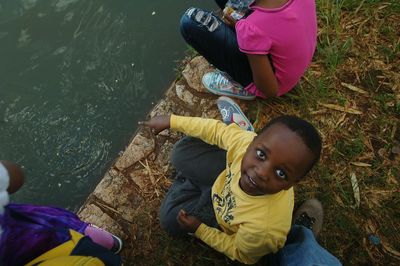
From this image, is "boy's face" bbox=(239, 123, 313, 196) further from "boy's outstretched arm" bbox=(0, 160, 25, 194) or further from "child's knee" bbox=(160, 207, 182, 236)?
"boy's outstretched arm" bbox=(0, 160, 25, 194)

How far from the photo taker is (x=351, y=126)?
2.35m

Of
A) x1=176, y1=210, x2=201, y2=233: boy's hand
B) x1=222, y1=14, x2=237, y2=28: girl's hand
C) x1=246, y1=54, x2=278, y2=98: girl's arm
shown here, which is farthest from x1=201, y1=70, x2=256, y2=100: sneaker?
x1=176, y1=210, x2=201, y2=233: boy's hand

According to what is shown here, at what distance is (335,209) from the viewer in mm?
2115

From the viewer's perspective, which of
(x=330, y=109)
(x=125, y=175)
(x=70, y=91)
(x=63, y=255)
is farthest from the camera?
(x=70, y=91)

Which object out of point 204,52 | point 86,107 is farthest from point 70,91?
point 204,52

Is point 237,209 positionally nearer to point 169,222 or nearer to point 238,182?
point 238,182

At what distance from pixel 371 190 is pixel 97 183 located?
1.44 metres

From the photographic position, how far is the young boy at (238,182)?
Result: 58.1 inches

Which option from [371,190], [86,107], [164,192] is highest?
[86,107]

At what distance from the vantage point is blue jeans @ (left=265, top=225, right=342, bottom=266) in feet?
5.25

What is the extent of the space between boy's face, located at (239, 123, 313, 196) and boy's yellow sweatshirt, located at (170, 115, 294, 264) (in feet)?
0.28

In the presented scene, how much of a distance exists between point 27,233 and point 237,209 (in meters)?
0.75

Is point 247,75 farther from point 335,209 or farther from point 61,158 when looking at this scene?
point 61,158

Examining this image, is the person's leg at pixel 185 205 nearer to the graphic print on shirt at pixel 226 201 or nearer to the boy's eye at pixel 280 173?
the graphic print on shirt at pixel 226 201
